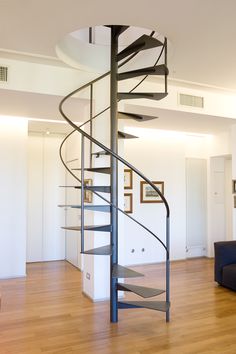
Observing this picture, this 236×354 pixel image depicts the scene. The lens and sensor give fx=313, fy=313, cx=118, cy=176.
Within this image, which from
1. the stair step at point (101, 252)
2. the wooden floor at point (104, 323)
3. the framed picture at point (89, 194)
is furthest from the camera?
the framed picture at point (89, 194)

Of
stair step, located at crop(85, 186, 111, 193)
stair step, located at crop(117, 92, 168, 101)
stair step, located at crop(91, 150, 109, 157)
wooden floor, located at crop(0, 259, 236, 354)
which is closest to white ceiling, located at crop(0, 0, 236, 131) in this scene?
stair step, located at crop(117, 92, 168, 101)

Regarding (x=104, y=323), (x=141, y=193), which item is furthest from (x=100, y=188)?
(x=141, y=193)

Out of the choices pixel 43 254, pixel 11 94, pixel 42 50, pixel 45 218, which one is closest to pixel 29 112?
pixel 11 94

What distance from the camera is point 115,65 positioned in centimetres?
367

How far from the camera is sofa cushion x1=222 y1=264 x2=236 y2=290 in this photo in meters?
4.60

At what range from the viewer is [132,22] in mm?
2988

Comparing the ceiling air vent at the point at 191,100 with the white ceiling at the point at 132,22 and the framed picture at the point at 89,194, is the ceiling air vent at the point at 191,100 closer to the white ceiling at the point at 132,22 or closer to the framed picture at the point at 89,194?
the white ceiling at the point at 132,22

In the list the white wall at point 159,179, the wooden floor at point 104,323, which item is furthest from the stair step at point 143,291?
the white wall at point 159,179

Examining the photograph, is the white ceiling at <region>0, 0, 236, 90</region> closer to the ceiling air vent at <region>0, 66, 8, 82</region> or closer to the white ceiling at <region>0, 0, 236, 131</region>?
the white ceiling at <region>0, 0, 236, 131</region>

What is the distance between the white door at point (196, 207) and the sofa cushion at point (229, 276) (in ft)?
7.08

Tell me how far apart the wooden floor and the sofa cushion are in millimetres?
110

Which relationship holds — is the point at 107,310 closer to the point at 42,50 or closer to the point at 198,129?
the point at 42,50

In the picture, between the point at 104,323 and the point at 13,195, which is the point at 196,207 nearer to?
the point at 13,195

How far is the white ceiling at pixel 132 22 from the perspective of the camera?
8.93 feet
